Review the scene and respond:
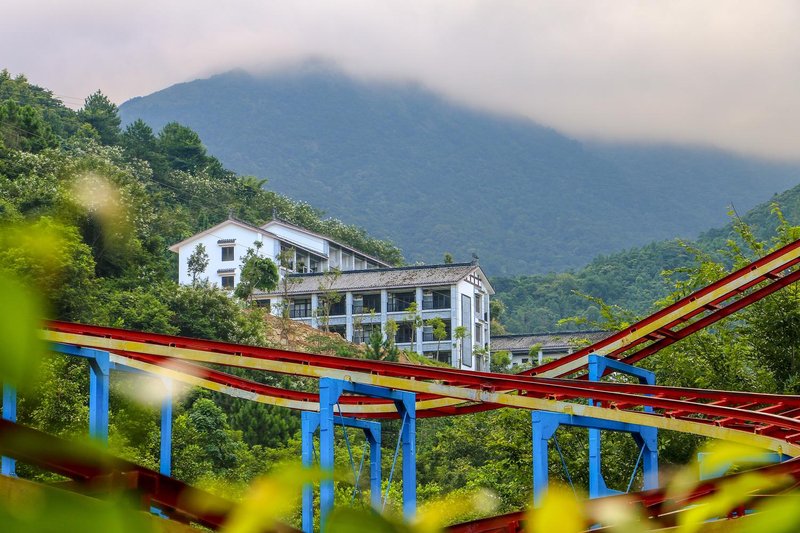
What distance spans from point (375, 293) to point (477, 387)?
3349 cm

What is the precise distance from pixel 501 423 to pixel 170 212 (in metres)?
27.1

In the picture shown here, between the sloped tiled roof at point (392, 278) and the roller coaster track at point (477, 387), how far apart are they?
30.0 metres

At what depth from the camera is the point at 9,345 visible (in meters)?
0.69

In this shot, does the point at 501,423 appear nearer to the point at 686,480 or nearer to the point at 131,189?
the point at 131,189

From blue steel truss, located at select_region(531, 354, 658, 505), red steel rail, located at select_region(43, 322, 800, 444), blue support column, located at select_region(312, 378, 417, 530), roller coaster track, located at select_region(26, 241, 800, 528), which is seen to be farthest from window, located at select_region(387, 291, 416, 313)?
red steel rail, located at select_region(43, 322, 800, 444)

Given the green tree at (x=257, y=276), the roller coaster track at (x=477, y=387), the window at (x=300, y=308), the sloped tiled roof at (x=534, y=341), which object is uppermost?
the green tree at (x=257, y=276)

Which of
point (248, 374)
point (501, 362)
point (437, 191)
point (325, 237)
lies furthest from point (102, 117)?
point (437, 191)

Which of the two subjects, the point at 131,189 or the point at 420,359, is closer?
the point at 131,189

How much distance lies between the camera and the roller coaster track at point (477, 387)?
11.0 meters

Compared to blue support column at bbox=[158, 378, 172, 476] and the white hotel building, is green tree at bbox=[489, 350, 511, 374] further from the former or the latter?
blue support column at bbox=[158, 378, 172, 476]

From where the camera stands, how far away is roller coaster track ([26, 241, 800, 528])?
1098cm

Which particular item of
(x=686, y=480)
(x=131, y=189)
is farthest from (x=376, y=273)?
(x=686, y=480)

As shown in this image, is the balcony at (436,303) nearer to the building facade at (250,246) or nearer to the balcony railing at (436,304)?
the balcony railing at (436,304)

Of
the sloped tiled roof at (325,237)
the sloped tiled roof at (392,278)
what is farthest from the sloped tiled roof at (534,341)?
the sloped tiled roof at (325,237)
